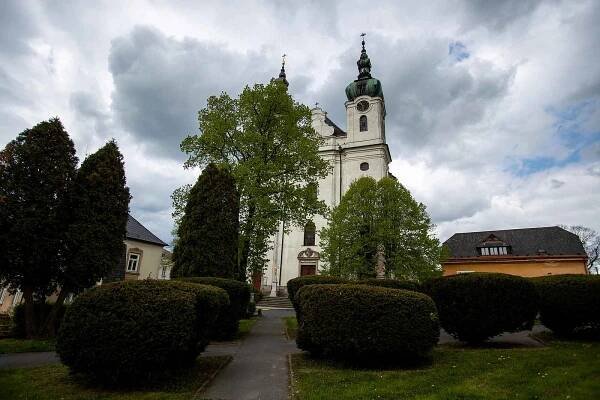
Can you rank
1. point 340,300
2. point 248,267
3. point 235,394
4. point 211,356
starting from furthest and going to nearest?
1. point 248,267
2. point 211,356
3. point 340,300
4. point 235,394

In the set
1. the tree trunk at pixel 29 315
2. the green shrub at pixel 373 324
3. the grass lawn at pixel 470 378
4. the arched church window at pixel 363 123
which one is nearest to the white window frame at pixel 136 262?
the tree trunk at pixel 29 315

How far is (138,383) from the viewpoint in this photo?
6340 mm

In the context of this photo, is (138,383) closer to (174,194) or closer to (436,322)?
(436,322)

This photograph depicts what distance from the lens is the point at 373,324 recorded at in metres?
7.41

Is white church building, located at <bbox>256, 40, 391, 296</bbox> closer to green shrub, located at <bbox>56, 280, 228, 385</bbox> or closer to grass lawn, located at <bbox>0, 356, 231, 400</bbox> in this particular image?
grass lawn, located at <bbox>0, 356, 231, 400</bbox>

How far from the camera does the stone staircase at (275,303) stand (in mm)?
28750

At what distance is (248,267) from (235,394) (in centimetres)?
1315

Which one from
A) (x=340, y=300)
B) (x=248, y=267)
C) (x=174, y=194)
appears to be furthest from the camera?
(x=248, y=267)

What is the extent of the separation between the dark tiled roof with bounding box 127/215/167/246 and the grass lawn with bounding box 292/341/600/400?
23.5 metres

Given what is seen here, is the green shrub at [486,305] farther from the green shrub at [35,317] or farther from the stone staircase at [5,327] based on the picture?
the stone staircase at [5,327]

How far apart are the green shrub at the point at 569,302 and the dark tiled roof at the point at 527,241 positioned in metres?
27.3

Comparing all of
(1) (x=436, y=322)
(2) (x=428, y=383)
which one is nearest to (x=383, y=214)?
(1) (x=436, y=322)

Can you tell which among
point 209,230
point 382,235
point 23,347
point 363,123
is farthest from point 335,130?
point 23,347

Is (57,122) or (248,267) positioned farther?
(248,267)
